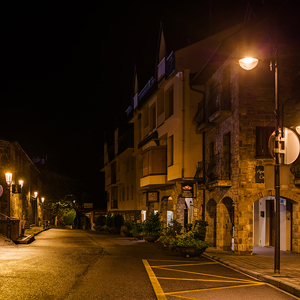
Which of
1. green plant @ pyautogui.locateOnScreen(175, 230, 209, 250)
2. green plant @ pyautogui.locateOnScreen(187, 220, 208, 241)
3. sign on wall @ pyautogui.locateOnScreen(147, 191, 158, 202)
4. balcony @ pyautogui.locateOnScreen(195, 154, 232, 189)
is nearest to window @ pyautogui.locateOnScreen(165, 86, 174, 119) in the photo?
balcony @ pyautogui.locateOnScreen(195, 154, 232, 189)

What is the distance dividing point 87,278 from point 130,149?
98.2 feet

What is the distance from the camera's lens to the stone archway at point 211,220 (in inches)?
956

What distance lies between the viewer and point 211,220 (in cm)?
2469

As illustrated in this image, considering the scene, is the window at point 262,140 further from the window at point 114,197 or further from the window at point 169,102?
the window at point 114,197

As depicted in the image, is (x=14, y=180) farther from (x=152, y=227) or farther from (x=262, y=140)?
(x=262, y=140)

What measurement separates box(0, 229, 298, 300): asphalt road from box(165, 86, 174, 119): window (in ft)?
43.9

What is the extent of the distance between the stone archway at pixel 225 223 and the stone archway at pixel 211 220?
5.81ft

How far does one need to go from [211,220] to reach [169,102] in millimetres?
8258

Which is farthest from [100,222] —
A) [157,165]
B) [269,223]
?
[269,223]

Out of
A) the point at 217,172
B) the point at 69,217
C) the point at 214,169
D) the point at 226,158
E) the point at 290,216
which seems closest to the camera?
the point at 226,158

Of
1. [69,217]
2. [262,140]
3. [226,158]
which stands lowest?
[69,217]

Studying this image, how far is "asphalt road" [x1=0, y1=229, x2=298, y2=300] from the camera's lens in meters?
9.61

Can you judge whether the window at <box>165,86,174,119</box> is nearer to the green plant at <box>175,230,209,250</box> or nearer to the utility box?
the utility box

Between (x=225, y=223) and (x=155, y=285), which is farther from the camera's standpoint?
(x=225, y=223)
